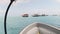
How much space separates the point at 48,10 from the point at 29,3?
1.23 ft

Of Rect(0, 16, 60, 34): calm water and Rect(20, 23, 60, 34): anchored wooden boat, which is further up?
Rect(0, 16, 60, 34): calm water

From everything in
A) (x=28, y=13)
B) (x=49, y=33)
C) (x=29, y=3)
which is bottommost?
(x=49, y=33)

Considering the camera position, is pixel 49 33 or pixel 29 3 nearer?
pixel 49 33

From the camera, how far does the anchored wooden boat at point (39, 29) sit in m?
2.00

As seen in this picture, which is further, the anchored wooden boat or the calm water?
the calm water

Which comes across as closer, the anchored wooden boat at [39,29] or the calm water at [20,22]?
the anchored wooden boat at [39,29]

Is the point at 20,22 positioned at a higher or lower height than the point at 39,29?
higher

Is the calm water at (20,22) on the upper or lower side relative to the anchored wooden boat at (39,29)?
upper

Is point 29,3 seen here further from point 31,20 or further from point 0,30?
point 0,30

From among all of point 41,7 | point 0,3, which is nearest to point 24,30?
point 41,7

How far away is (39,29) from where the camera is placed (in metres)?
2.10

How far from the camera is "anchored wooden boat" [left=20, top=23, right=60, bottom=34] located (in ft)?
6.55

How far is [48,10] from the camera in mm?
2107

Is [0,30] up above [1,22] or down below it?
below
